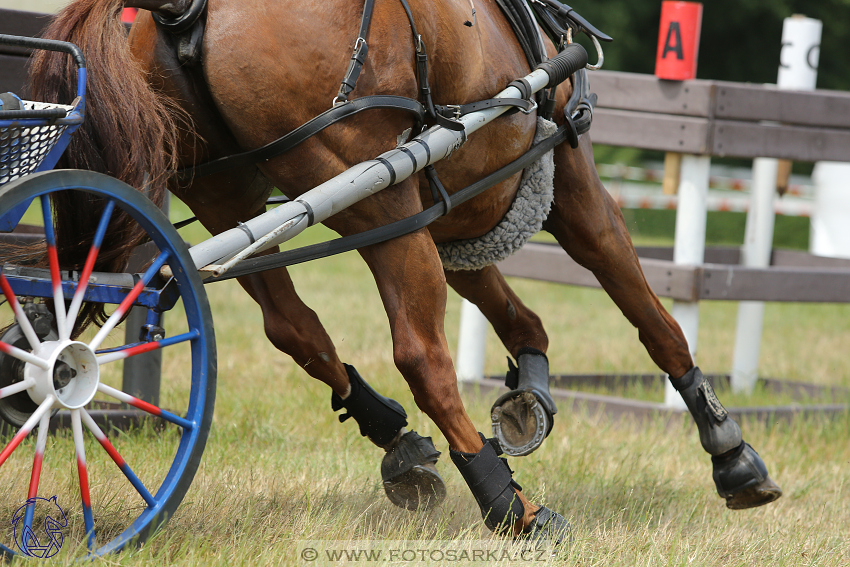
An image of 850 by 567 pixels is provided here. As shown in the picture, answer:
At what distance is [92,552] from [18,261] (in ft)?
2.31

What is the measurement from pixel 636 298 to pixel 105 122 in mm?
1988

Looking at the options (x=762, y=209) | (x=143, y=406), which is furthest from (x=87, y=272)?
(x=762, y=209)

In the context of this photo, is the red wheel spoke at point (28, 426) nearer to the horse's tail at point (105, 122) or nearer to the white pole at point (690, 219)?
the horse's tail at point (105, 122)

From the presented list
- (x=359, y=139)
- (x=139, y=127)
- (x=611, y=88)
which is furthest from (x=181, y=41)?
(x=611, y=88)

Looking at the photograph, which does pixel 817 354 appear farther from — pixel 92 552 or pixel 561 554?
pixel 92 552

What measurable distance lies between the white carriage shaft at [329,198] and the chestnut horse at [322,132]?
0.10m

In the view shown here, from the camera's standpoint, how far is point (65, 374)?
1.98 meters

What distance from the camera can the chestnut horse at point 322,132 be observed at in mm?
2166

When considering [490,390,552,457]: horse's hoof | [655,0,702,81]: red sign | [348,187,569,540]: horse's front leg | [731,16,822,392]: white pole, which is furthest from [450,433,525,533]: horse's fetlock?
[731,16,822,392]: white pole

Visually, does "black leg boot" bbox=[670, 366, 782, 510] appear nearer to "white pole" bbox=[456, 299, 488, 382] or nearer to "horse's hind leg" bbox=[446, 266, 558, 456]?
"horse's hind leg" bbox=[446, 266, 558, 456]

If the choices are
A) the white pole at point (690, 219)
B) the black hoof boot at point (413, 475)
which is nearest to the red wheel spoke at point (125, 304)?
the black hoof boot at point (413, 475)

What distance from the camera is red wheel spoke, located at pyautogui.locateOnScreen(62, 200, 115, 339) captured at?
6.41ft

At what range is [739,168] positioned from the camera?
2358 centimetres

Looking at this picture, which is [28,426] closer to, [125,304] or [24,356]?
[24,356]
